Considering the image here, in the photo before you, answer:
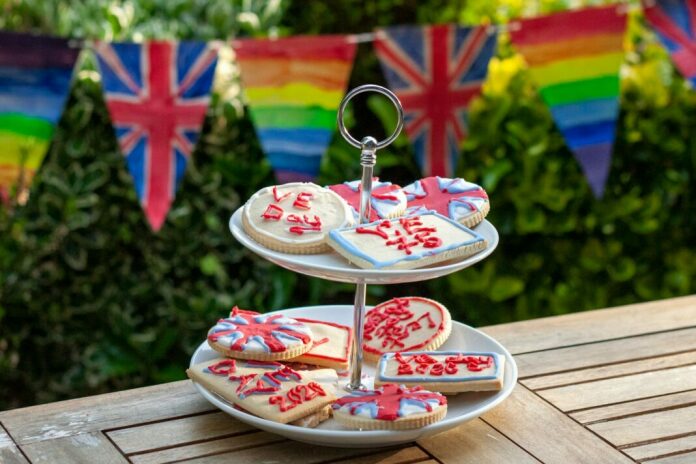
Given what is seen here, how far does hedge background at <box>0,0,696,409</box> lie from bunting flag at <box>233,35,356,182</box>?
0.22 meters

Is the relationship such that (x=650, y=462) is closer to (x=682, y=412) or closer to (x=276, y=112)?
(x=682, y=412)

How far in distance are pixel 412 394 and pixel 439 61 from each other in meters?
1.40

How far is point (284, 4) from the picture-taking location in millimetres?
3582

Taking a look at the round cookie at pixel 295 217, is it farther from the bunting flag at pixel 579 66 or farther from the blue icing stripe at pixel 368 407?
the bunting flag at pixel 579 66

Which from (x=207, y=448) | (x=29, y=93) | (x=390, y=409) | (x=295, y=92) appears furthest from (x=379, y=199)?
(x=29, y=93)

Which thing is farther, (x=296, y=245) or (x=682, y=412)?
(x=682, y=412)

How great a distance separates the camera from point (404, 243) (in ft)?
5.07

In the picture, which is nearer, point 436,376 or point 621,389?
point 436,376

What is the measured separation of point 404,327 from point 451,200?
23 centimetres

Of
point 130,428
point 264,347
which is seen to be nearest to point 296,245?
point 264,347

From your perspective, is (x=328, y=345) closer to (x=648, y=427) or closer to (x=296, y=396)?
(x=296, y=396)

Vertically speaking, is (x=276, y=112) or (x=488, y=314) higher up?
(x=276, y=112)

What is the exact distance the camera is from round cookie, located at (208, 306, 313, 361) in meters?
1.66

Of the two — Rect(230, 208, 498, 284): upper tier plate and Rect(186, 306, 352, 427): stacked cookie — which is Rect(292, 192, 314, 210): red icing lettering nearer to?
Rect(230, 208, 498, 284): upper tier plate
